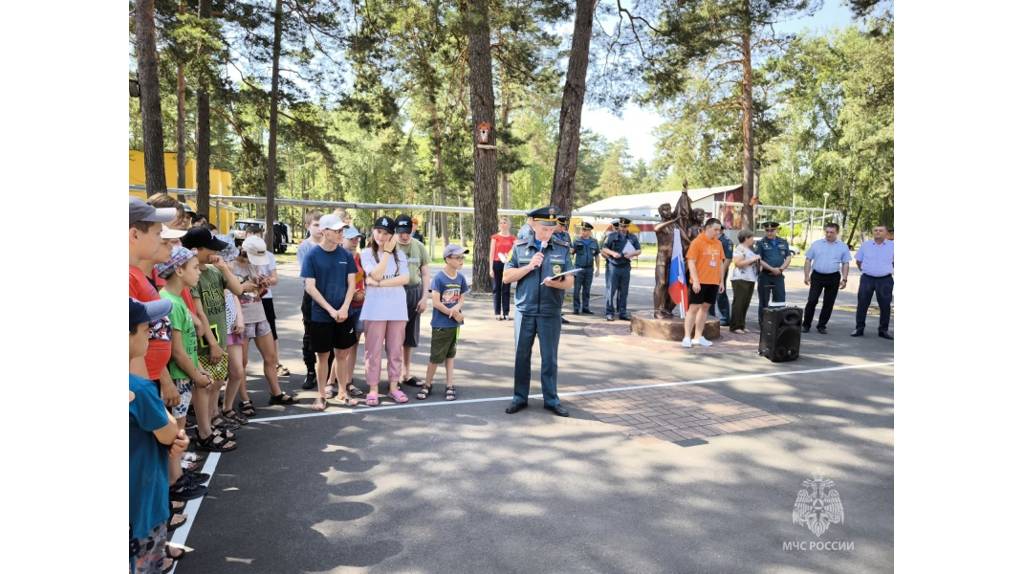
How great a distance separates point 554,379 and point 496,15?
1226 centimetres

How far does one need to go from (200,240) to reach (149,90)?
18.7 feet

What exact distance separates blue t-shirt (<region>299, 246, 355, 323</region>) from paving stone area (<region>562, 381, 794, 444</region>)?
247 centimetres

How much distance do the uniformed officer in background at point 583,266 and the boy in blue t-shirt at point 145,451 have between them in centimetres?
1017

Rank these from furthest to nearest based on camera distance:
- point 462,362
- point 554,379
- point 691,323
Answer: point 691,323 < point 462,362 < point 554,379

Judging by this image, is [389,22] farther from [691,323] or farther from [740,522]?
[740,522]

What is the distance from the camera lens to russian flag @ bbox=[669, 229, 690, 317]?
9.50 m

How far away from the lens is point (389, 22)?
15.2m

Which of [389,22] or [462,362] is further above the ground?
[389,22]

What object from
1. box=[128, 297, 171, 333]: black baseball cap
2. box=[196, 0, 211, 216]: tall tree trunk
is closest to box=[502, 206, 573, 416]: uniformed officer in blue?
box=[128, 297, 171, 333]: black baseball cap

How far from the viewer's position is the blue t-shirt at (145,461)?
8.30 ft

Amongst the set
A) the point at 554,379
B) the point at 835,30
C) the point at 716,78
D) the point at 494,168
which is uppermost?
the point at 835,30

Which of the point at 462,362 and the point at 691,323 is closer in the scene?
the point at 462,362

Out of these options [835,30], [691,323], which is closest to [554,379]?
[691,323]

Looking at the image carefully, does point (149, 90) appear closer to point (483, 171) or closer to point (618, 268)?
point (483, 171)
